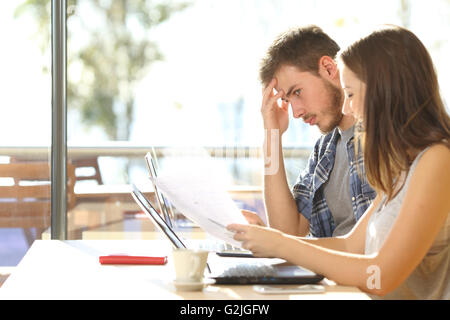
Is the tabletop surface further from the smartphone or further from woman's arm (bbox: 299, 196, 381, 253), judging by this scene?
woman's arm (bbox: 299, 196, 381, 253)

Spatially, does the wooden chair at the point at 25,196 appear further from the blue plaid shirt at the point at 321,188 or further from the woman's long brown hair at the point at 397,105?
the woman's long brown hair at the point at 397,105

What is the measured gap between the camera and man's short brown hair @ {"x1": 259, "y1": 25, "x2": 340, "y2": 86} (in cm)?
204

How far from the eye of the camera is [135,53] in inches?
185

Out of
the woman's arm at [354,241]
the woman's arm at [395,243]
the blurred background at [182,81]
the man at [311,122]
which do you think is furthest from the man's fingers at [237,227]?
the blurred background at [182,81]

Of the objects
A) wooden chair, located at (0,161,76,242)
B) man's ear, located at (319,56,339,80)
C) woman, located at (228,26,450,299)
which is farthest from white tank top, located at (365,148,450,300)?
wooden chair, located at (0,161,76,242)

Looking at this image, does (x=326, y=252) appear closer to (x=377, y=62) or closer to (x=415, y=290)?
(x=415, y=290)

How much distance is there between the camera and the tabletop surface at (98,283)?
1114mm

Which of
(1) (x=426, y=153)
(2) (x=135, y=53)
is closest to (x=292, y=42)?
(1) (x=426, y=153)

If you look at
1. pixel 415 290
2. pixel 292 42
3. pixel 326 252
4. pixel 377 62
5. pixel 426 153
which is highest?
pixel 292 42

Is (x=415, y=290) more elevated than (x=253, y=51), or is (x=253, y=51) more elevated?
(x=253, y=51)

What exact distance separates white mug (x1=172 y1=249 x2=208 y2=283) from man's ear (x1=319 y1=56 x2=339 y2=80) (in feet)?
3.49

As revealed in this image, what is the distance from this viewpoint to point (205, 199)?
4.00 ft

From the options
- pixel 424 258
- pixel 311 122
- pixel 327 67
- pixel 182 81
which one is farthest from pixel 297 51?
pixel 182 81

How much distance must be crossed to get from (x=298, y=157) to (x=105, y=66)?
1.70m
